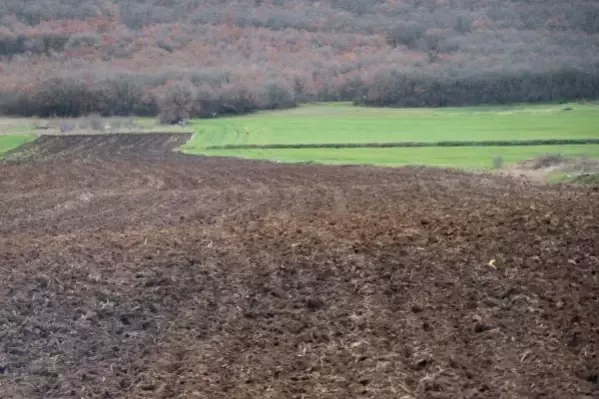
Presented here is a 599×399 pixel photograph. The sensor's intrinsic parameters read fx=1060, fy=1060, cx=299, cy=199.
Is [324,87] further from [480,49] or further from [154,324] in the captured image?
[154,324]

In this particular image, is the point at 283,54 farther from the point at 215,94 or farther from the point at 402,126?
the point at 402,126

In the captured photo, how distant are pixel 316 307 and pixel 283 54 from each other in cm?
12232

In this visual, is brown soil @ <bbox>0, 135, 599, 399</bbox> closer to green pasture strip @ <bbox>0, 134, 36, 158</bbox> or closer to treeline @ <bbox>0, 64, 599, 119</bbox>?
green pasture strip @ <bbox>0, 134, 36, 158</bbox>

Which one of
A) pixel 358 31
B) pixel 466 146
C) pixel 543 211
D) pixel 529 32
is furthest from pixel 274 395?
pixel 358 31

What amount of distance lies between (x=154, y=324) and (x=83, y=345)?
1.26 metres

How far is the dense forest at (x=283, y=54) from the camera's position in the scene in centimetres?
9800

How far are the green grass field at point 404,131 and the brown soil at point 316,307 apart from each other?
27936mm

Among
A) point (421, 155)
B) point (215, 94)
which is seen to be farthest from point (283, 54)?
point (421, 155)

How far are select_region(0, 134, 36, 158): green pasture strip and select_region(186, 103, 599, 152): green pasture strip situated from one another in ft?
38.4

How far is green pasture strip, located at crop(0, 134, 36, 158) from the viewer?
69.4 meters

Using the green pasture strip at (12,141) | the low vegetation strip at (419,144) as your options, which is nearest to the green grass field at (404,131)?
the low vegetation strip at (419,144)

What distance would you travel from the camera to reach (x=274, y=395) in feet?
35.6

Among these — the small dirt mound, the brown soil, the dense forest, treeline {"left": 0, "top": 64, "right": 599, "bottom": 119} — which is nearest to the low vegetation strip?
the small dirt mound

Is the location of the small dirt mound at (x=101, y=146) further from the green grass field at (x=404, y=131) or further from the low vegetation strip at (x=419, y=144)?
the low vegetation strip at (x=419, y=144)
